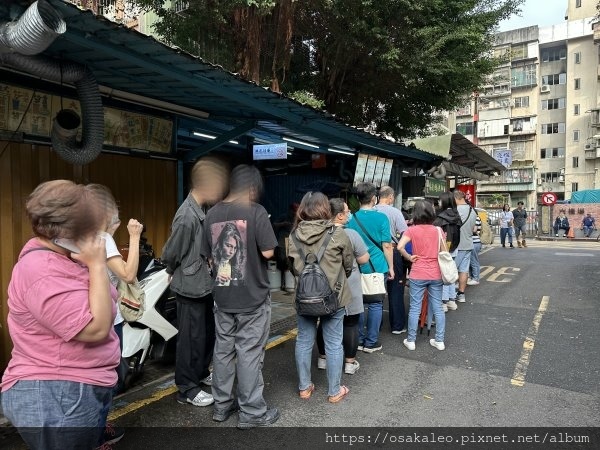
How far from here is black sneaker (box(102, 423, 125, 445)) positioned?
9.65ft

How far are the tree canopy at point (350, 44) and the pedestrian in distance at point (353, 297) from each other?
4.84 metres

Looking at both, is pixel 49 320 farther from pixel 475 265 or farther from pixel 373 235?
pixel 475 265

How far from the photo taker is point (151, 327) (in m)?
3.72

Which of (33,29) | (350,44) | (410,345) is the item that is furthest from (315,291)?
(350,44)

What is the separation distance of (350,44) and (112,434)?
8.96 metres

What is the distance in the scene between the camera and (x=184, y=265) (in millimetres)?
3400

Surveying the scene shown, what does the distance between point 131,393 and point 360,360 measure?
2.25 meters

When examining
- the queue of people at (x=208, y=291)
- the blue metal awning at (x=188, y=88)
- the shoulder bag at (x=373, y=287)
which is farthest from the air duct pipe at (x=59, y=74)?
the shoulder bag at (x=373, y=287)

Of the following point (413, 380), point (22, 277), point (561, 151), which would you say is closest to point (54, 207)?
point (22, 277)

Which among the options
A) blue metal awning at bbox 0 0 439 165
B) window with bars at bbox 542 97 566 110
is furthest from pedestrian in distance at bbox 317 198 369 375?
window with bars at bbox 542 97 566 110

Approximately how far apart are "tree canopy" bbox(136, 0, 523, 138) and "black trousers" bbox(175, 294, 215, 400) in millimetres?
5603

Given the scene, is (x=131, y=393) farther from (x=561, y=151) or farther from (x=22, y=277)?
(x=561, y=151)

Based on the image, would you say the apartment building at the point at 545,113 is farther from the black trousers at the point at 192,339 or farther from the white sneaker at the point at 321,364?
the black trousers at the point at 192,339

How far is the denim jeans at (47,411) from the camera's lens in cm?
161
